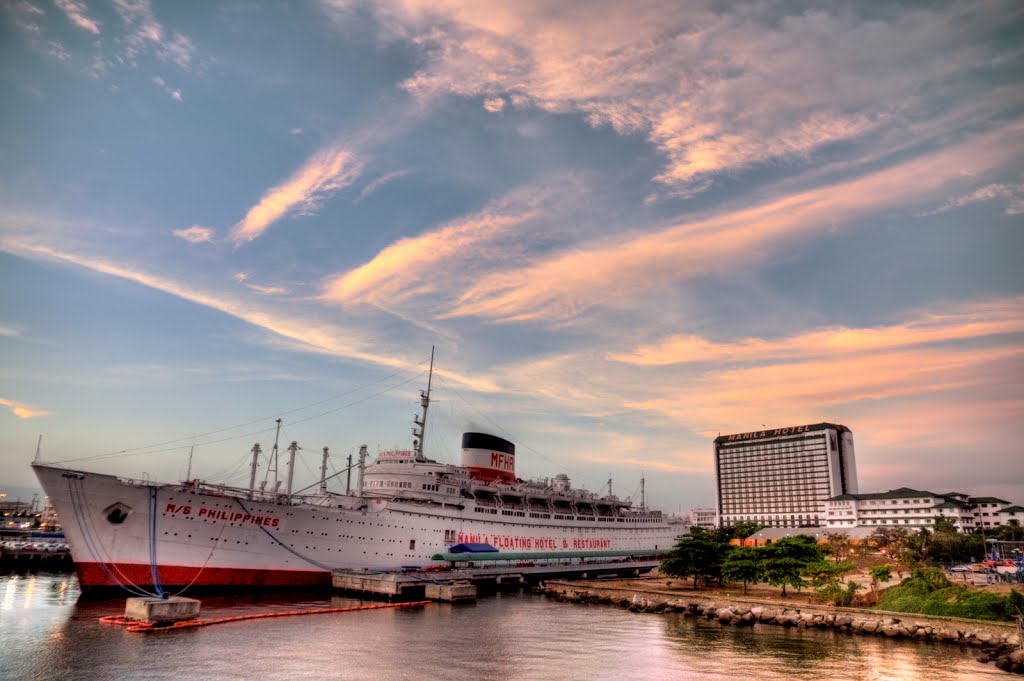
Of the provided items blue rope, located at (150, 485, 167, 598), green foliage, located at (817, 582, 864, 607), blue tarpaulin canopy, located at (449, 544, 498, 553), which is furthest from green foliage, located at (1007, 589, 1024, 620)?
blue rope, located at (150, 485, 167, 598)

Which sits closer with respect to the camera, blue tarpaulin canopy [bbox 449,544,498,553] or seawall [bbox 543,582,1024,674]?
seawall [bbox 543,582,1024,674]

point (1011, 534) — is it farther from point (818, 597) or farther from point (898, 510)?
point (818, 597)

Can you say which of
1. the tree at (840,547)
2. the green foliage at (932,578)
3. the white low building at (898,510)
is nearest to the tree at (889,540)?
the tree at (840,547)

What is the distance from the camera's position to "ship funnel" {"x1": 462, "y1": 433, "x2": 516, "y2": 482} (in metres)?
56.9

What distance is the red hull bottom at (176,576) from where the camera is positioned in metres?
33.4

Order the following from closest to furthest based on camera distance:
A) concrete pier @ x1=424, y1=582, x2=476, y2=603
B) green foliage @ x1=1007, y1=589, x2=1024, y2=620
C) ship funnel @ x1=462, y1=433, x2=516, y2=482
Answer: green foliage @ x1=1007, y1=589, x2=1024, y2=620
concrete pier @ x1=424, y1=582, x2=476, y2=603
ship funnel @ x1=462, y1=433, x2=516, y2=482

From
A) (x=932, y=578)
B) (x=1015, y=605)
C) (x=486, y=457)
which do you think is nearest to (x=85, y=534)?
(x=486, y=457)

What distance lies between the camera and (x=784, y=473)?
15000cm

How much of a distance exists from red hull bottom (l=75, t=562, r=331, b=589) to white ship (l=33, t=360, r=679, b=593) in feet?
0.18

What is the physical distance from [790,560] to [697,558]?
737 cm

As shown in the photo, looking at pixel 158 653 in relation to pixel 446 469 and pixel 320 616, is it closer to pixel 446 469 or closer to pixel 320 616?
pixel 320 616

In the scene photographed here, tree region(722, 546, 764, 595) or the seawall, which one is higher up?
tree region(722, 546, 764, 595)

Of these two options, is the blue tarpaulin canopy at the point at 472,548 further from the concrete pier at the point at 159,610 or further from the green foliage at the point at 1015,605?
the green foliage at the point at 1015,605

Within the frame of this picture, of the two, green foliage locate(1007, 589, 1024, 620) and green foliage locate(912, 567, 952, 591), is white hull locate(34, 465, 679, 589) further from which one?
green foliage locate(1007, 589, 1024, 620)
